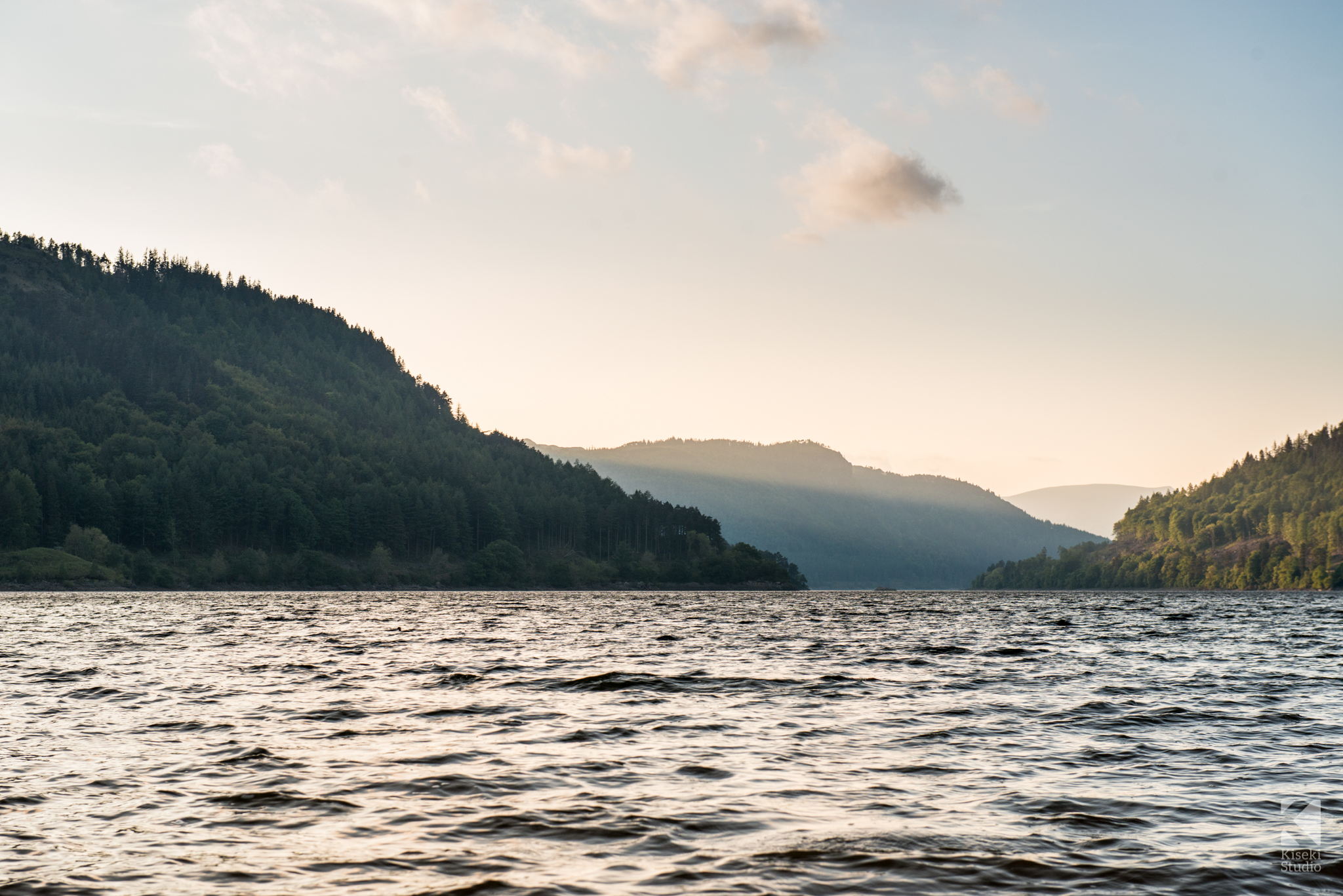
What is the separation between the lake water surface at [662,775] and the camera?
14.0m

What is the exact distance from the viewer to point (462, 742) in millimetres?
24703

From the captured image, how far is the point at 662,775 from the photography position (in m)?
20.9

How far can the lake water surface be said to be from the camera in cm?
1395

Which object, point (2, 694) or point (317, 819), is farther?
point (2, 694)

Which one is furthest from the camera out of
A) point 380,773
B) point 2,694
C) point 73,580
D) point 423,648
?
point 73,580

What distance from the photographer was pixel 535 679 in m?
40.0

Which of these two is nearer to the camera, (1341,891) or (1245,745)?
(1341,891)

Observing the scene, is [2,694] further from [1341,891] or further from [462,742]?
[1341,891]

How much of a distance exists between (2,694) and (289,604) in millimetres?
116503

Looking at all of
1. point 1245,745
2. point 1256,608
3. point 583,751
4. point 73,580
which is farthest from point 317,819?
point 73,580

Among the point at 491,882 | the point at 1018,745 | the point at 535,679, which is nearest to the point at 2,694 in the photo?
the point at 535,679

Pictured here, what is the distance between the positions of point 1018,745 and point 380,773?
15014 millimetres

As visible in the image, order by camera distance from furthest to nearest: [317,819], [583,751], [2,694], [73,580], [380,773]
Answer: [73,580], [2,694], [583,751], [380,773], [317,819]

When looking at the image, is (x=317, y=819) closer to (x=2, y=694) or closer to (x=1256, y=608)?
(x=2, y=694)
